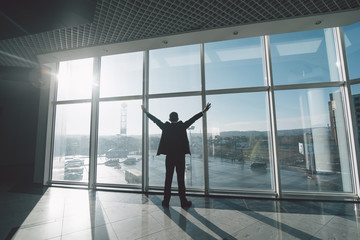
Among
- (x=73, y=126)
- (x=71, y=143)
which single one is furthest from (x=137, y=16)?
(x=71, y=143)

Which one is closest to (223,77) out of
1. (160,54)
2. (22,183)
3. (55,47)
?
(160,54)

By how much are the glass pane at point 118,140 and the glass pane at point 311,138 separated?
3.23 m

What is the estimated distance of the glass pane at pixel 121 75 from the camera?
12.8ft

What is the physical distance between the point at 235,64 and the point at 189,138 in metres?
2.00

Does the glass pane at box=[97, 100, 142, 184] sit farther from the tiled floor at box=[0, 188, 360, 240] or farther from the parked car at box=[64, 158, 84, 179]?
the tiled floor at box=[0, 188, 360, 240]

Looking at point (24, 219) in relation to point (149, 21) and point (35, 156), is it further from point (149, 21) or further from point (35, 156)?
point (149, 21)

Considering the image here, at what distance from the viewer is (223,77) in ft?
11.5

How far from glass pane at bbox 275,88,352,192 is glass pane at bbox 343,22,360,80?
418mm

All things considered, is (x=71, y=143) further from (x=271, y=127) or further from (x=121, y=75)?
(x=271, y=127)

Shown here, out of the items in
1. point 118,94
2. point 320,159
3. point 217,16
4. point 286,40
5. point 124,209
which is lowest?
point 124,209

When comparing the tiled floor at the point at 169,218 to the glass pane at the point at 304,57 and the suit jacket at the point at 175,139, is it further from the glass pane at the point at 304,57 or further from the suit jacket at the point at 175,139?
the glass pane at the point at 304,57

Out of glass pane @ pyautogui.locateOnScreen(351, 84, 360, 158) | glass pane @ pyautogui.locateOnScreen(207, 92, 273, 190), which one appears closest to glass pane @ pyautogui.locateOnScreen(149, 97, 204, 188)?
glass pane @ pyautogui.locateOnScreen(207, 92, 273, 190)

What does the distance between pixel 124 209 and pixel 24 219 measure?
1.38 meters

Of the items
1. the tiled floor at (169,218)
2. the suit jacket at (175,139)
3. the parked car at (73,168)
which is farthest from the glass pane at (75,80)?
the suit jacket at (175,139)
